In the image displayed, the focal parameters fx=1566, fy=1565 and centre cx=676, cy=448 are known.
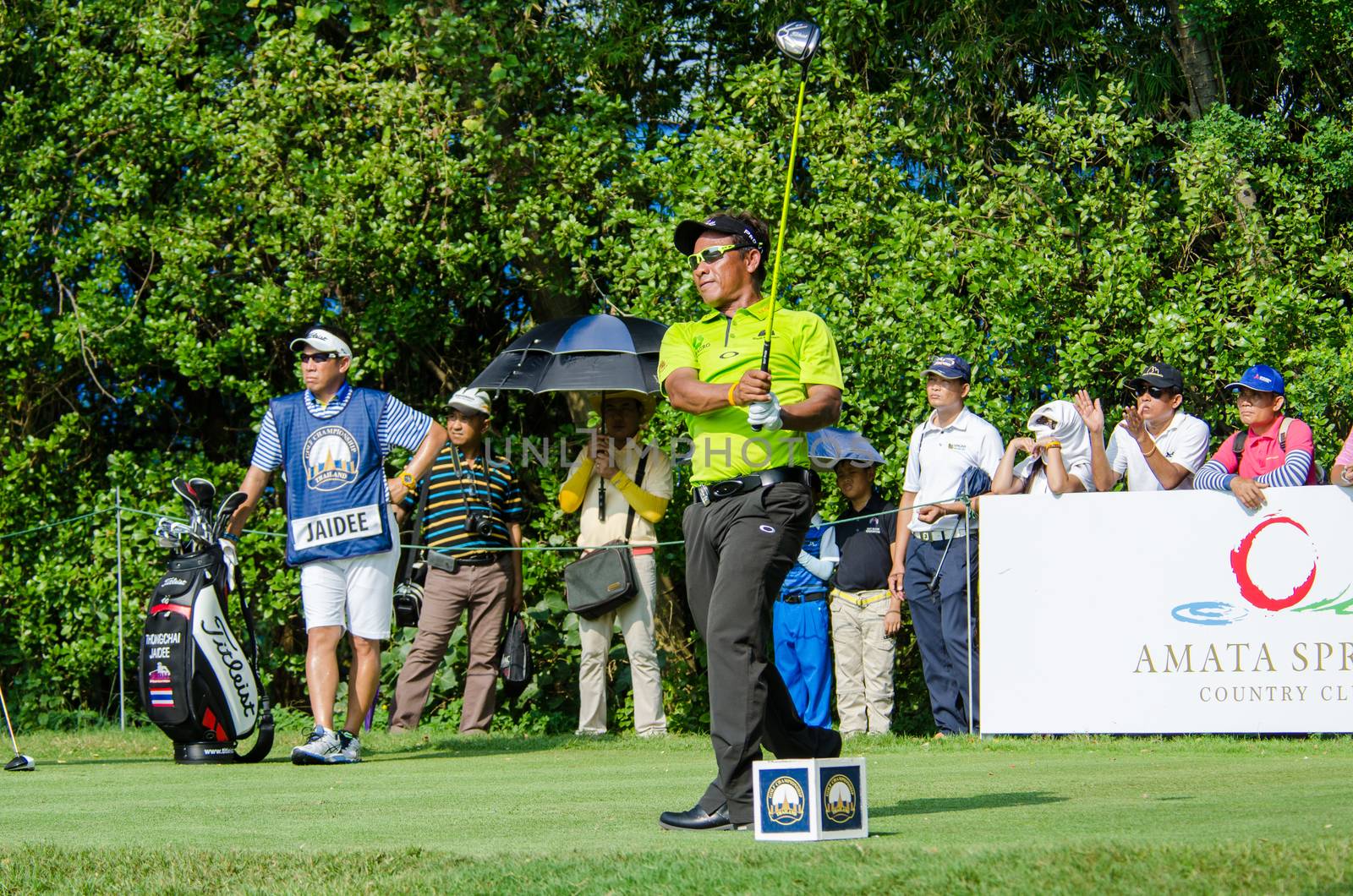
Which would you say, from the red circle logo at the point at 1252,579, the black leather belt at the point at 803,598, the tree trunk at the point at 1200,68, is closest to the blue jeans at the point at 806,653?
the black leather belt at the point at 803,598

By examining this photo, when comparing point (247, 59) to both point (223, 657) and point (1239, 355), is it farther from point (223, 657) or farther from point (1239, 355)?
point (1239, 355)

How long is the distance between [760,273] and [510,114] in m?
6.76

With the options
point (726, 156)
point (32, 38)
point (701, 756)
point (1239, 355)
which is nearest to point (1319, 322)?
point (1239, 355)

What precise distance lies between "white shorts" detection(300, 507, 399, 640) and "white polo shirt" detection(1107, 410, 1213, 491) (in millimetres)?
4385

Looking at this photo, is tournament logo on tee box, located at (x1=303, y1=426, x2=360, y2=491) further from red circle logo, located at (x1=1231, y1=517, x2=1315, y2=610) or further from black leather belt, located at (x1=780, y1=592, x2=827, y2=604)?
red circle logo, located at (x1=1231, y1=517, x2=1315, y2=610)

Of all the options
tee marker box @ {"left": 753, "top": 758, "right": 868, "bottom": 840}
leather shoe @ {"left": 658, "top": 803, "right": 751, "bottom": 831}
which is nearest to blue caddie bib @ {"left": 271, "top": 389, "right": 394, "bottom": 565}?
leather shoe @ {"left": 658, "top": 803, "right": 751, "bottom": 831}

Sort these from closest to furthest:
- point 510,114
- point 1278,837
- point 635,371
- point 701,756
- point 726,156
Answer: point 1278,837
point 701,756
point 635,371
point 726,156
point 510,114

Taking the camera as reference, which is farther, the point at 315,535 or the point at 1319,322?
the point at 1319,322

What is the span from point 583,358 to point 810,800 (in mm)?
5776

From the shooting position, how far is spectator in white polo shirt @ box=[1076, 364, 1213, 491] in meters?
9.29

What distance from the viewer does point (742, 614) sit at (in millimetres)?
5141

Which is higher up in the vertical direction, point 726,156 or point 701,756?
point 726,156

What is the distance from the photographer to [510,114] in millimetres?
12008

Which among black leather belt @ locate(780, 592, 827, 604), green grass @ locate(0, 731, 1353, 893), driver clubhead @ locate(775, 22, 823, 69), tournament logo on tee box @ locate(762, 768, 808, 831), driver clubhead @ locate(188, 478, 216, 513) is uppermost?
driver clubhead @ locate(775, 22, 823, 69)
